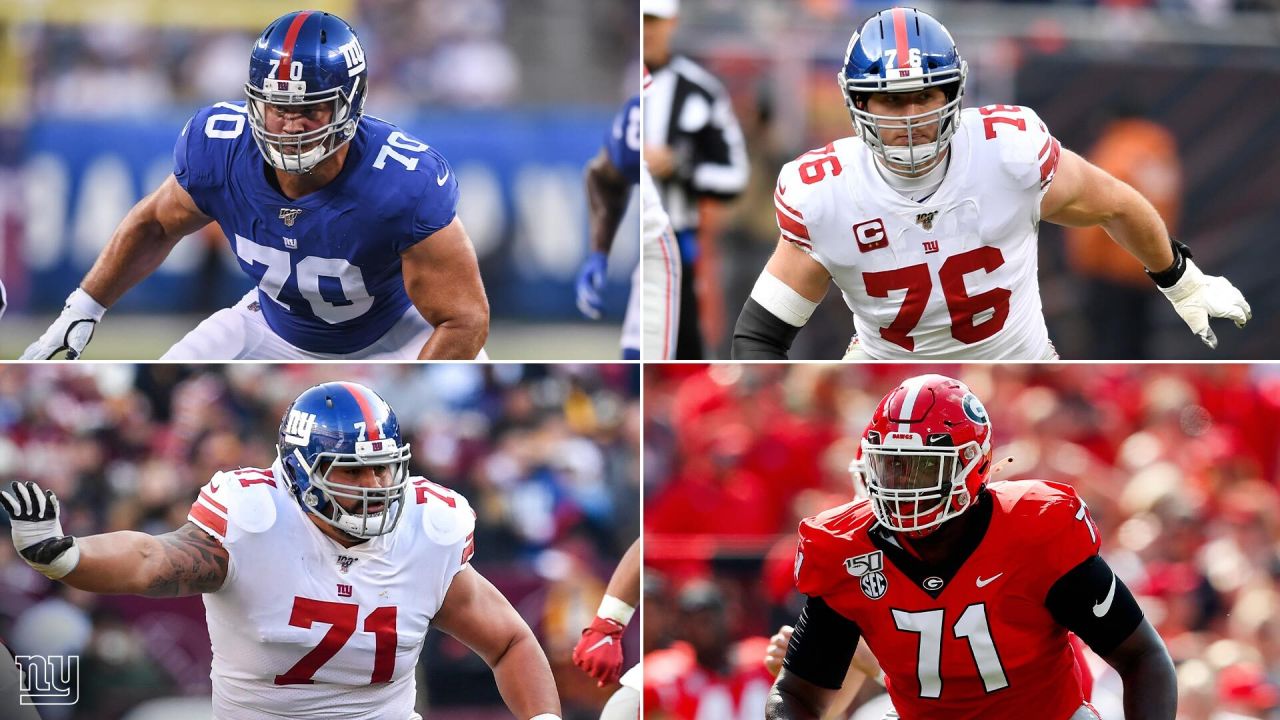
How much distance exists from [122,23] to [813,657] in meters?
8.27

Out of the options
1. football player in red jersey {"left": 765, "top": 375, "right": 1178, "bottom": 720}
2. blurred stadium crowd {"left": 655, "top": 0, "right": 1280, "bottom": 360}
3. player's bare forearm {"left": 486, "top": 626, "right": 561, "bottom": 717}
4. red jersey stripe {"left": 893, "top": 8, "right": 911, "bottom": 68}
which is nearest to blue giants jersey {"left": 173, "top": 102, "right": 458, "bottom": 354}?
player's bare forearm {"left": 486, "top": 626, "right": 561, "bottom": 717}

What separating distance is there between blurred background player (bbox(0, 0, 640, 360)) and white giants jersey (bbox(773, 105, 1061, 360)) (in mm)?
3834

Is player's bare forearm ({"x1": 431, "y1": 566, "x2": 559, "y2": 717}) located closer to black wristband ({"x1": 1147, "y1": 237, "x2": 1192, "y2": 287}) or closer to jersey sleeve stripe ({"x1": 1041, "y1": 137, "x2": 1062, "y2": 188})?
jersey sleeve stripe ({"x1": 1041, "y1": 137, "x2": 1062, "y2": 188})

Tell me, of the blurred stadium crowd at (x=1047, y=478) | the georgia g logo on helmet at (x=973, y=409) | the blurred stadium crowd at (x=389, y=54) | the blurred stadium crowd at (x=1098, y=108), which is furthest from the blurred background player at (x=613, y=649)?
the blurred stadium crowd at (x=389, y=54)

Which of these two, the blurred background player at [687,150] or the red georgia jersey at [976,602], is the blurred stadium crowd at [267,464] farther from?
the red georgia jersey at [976,602]

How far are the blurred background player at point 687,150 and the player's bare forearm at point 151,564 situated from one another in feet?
5.87

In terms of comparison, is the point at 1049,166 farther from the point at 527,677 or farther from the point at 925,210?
the point at 527,677

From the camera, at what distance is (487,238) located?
28.8 ft

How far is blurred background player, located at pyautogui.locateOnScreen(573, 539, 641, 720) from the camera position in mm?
4289

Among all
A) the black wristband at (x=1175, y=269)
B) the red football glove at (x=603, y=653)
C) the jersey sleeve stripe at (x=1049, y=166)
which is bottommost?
the red football glove at (x=603, y=653)

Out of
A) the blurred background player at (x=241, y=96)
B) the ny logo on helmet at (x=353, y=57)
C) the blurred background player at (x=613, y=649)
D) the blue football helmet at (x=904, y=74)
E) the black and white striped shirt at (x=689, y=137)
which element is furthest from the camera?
the blurred background player at (x=241, y=96)

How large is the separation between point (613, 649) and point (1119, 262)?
13.2ft

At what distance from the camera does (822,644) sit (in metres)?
3.28

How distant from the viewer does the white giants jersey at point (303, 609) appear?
3.47 metres
